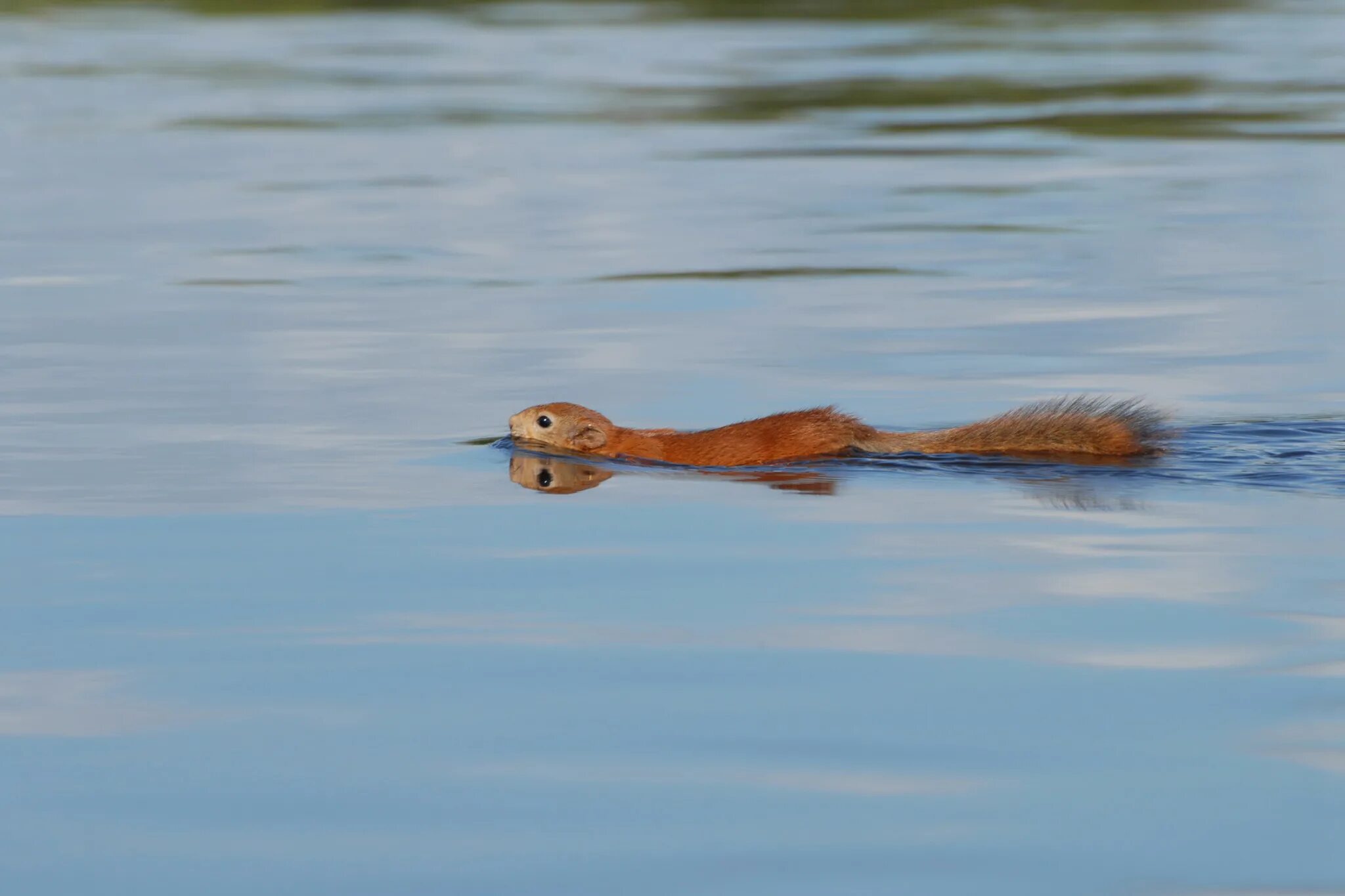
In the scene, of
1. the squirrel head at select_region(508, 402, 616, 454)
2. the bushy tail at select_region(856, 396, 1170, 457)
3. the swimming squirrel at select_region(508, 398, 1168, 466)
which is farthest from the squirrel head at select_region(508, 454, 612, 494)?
the bushy tail at select_region(856, 396, 1170, 457)

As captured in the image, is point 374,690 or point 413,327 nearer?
point 374,690

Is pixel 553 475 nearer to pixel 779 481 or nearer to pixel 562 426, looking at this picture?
pixel 562 426

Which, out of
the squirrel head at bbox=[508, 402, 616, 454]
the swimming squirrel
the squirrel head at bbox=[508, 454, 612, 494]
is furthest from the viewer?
the squirrel head at bbox=[508, 402, 616, 454]

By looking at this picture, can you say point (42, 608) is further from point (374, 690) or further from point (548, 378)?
point (548, 378)

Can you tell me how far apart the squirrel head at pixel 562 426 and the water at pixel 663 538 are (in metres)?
0.27

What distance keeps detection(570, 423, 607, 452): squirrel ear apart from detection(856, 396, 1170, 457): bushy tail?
1.38 metres

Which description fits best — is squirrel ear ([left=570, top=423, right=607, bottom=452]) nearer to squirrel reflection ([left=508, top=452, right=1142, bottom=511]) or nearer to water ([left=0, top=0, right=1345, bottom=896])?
squirrel reflection ([left=508, top=452, right=1142, bottom=511])

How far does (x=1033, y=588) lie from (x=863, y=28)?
124 ft

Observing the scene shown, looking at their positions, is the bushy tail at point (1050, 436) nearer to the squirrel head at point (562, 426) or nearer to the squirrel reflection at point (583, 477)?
the squirrel reflection at point (583, 477)

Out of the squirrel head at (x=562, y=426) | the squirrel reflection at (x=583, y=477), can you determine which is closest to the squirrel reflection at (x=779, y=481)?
the squirrel reflection at (x=583, y=477)

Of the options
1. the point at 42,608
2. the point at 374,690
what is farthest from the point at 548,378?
the point at 374,690

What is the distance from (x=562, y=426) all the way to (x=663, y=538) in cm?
223

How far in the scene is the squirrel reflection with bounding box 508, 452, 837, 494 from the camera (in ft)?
36.5

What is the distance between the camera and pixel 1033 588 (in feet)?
28.4
